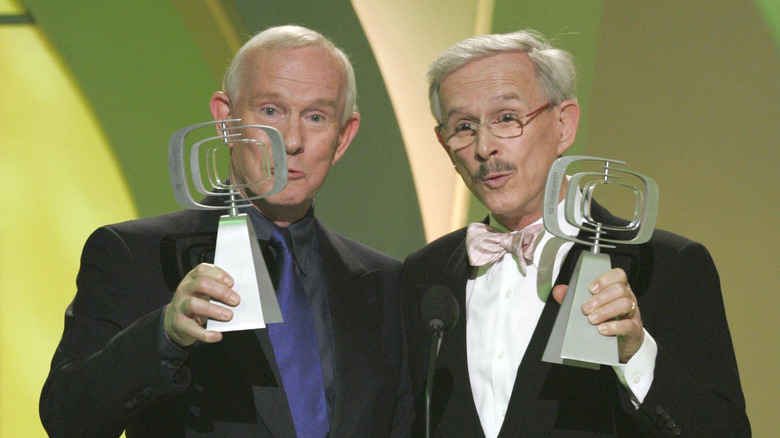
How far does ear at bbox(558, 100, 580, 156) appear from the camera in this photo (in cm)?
244

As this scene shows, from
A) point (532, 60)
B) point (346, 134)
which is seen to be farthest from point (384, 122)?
point (532, 60)

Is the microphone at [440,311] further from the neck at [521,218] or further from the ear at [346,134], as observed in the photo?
the ear at [346,134]

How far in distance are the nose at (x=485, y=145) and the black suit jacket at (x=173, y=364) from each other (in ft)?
1.60

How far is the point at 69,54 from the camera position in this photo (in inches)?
129

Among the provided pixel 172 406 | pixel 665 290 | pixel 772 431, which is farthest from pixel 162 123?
pixel 772 431

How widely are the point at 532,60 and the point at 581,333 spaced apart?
101 cm

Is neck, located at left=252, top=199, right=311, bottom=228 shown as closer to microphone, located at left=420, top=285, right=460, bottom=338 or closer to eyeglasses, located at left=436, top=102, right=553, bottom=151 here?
eyeglasses, located at left=436, top=102, right=553, bottom=151

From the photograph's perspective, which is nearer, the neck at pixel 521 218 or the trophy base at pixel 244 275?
the trophy base at pixel 244 275

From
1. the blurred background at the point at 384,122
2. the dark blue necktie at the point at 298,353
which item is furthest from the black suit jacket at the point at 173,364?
the blurred background at the point at 384,122

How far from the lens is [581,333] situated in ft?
5.41

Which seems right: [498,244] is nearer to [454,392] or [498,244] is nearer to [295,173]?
[454,392]

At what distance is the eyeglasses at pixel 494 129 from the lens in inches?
91.4

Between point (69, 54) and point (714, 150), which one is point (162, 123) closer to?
point (69, 54)

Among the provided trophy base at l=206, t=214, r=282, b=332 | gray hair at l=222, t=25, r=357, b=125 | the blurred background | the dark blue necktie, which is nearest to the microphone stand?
trophy base at l=206, t=214, r=282, b=332
